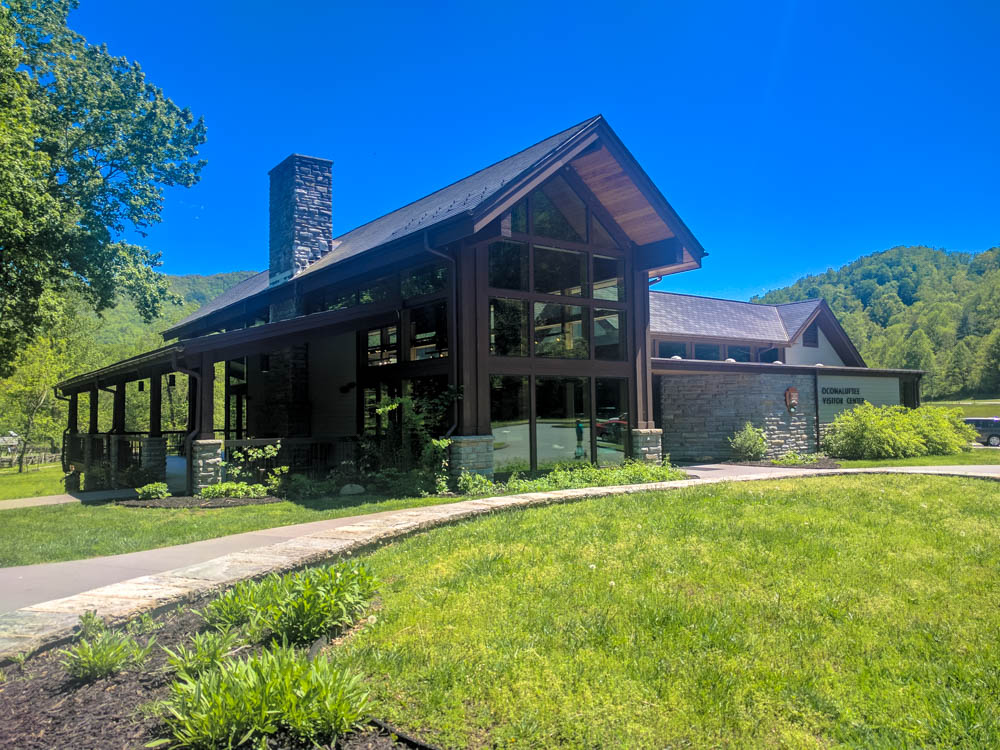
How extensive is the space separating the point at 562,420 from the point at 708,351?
12115mm

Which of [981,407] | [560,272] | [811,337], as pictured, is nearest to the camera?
[560,272]

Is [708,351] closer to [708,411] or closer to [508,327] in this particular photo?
[708,411]

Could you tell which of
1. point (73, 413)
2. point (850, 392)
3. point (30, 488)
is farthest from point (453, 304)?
point (30, 488)

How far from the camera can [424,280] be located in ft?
43.6

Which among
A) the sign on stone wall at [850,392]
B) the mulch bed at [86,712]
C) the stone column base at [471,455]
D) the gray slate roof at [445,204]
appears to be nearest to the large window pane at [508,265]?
the gray slate roof at [445,204]

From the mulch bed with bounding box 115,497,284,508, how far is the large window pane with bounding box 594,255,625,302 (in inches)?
310

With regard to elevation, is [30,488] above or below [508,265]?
below

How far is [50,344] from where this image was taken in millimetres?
32875

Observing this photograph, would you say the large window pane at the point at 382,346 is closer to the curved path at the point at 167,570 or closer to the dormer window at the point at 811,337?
the curved path at the point at 167,570

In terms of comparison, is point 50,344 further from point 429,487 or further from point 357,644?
point 357,644

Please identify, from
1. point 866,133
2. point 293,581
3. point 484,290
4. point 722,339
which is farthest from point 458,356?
point 866,133

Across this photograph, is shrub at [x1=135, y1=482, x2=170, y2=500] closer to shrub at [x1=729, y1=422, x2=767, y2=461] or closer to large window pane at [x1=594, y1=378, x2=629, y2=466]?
large window pane at [x1=594, y1=378, x2=629, y2=466]

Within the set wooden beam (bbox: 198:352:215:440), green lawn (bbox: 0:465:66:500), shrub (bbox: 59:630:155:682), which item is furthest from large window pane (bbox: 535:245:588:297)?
green lawn (bbox: 0:465:66:500)

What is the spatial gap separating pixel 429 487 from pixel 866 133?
24.1m
